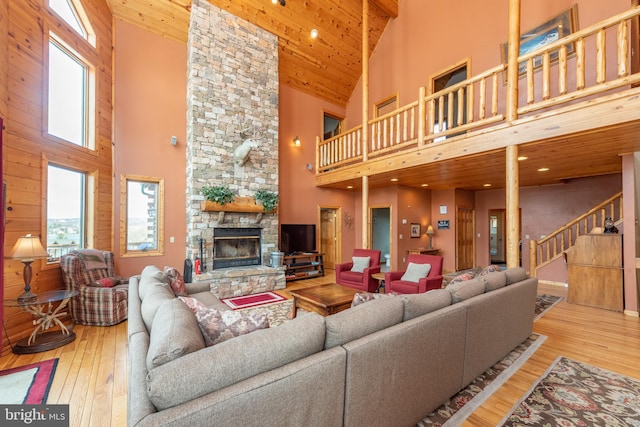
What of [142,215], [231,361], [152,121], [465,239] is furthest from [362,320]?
[465,239]

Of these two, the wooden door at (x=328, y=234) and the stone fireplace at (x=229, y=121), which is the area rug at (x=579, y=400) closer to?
the stone fireplace at (x=229, y=121)

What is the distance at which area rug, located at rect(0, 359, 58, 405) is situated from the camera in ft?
7.31

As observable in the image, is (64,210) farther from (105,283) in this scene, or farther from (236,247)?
(236,247)

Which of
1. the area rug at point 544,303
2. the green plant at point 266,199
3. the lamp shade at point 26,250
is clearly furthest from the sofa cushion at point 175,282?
the area rug at point 544,303

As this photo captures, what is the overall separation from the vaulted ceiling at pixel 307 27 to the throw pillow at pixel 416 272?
5.85 metres

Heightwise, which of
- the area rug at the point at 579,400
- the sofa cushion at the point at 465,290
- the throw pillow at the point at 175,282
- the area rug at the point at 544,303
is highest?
the sofa cushion at the point at 465,290

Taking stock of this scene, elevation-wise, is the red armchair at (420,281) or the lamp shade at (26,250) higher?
the lamp shade at (26,250)

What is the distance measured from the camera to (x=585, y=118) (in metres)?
3.10

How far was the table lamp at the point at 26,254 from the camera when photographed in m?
2.93

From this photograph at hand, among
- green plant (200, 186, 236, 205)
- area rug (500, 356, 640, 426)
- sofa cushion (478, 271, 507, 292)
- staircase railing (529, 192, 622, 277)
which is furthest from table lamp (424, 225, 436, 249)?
green plant (200, 186, 236, 205)

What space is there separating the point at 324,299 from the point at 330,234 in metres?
4.87

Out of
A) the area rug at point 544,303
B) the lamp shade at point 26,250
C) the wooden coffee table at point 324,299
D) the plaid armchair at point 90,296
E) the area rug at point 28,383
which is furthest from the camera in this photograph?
the area rug at point 544,303

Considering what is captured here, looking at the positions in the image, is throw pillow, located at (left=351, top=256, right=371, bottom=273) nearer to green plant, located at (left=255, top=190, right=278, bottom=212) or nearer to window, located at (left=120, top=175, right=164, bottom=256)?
green plant, located at (left=255, top=190, right=278, bottom=212)

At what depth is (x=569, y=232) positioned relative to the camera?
5754 millimetres
